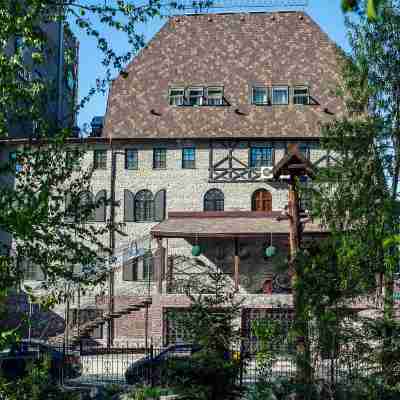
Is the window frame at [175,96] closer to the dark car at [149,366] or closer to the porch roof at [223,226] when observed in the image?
the porch roof at [223,226]

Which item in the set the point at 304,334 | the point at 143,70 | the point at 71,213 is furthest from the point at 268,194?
the point at 71,213

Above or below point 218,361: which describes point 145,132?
above

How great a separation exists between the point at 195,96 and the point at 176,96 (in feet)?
3.20

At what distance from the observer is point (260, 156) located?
32719 mm

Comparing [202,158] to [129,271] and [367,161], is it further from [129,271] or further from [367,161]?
[367,161]

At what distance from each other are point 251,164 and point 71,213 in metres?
21.9

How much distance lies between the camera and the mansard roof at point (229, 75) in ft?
110

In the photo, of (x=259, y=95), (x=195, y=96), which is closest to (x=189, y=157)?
(x=195, y=96)

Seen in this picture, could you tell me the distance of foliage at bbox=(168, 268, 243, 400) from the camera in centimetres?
1174

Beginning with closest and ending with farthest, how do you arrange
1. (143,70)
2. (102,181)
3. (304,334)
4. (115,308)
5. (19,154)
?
(19,154) < (304,334) < (115,308) < (102,181) < (143,70)

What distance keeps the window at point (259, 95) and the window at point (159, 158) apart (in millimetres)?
5370

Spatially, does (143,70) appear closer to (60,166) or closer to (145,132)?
(145,132)

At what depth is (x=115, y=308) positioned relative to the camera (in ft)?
102

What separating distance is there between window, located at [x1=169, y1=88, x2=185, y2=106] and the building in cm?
5
